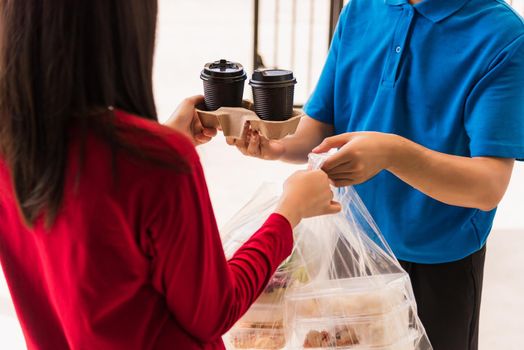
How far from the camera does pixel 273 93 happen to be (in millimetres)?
1066

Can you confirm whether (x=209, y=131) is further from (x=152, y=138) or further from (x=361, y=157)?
(x=152, y=138)

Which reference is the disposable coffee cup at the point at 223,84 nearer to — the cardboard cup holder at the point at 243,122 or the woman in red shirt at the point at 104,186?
the cardboard cup holder at the point at 243,122

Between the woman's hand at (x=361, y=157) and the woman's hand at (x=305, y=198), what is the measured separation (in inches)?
2.7

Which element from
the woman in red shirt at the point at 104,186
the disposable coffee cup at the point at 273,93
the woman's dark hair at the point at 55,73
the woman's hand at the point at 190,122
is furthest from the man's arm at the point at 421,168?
the woman's dark hair at the point at 55,73

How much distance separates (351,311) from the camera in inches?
42.3

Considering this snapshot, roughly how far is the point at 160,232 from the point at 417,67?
26.9 inches

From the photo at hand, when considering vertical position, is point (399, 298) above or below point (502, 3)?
below

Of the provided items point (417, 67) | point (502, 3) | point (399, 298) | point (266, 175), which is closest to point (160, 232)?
point (399, 298)

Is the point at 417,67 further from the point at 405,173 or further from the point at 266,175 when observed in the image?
the point at 266,175

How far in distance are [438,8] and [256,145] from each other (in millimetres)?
423

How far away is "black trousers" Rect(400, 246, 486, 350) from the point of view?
49.1 inches

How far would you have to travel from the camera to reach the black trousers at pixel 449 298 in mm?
1248

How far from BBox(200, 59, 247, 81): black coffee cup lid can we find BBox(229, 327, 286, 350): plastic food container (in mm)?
431

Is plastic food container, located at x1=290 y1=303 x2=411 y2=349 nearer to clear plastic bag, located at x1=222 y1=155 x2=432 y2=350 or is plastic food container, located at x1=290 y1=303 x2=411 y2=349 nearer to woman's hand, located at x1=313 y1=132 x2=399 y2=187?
clear plastic bag, located at x1=222 y1=155 x2=432 y2=350
